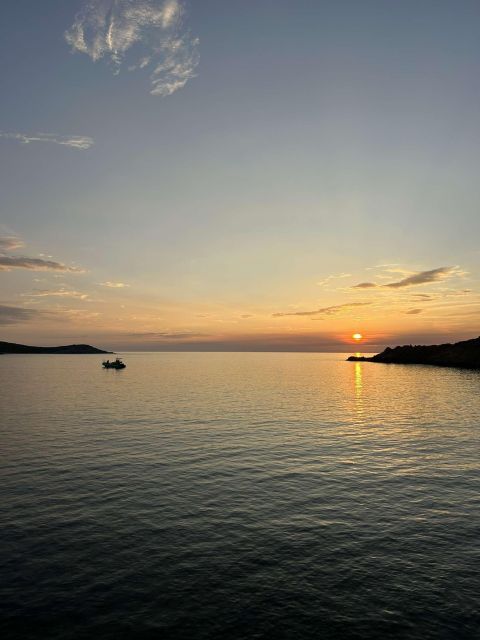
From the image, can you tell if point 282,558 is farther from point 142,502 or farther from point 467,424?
point 467,424

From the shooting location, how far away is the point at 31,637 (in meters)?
15.0

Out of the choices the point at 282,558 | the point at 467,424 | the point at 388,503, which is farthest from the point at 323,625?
the point at 467,424

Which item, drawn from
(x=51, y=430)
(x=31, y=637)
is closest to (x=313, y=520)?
(x=31, y=637)

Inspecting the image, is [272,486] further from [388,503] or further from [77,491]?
[77,491]

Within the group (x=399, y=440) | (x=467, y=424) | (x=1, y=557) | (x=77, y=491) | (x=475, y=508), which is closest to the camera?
(x=1, y=557)

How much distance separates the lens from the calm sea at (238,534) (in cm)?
1642

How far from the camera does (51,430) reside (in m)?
53.4

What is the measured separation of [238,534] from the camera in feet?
78.5

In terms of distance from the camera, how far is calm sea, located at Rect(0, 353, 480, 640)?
16422 millimetres

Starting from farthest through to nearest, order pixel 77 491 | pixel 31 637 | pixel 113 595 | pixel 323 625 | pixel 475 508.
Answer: pixel 77 491 < pixel 475 508 < pixel 113 595 < pixel 323 625 < pixel 31 637

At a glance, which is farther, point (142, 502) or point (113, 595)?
point (142, 502)

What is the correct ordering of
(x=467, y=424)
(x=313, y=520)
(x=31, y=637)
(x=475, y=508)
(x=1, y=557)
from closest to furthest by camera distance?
(x=31, y=637)
(x=1, y=557)
(x=313, y=520)
(x=475, y=508)
(x=467, y=424)

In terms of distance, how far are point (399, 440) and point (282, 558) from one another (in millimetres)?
34076

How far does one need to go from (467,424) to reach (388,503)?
39.4 metres
